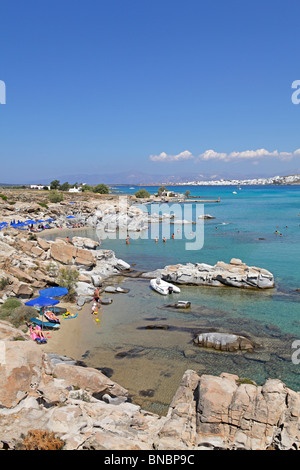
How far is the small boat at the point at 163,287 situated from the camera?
2902 centimetres

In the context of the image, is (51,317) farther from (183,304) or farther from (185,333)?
(183,304)

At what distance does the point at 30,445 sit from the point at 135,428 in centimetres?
308

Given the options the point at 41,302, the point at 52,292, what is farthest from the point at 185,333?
the point at 52,292

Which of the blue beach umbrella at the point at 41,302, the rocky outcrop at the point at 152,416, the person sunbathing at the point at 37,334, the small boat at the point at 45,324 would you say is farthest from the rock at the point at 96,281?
the rocky outcrop at the point at 152,416

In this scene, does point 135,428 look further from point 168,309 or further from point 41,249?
point 41,249

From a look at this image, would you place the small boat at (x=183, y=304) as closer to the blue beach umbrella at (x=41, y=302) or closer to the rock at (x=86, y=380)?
the blue beach umbrella at (x=41, y=302)

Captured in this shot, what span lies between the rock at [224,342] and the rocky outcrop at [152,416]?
288 inches

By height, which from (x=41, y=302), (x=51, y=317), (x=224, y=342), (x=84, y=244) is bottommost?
(x=224, y=342)

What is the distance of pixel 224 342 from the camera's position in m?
18.5

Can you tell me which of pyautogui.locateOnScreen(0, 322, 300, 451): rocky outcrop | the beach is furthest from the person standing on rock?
pyautogui.locateOnScreen(0, 322, 300, 451): rocky outcrop

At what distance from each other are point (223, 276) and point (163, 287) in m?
6.29

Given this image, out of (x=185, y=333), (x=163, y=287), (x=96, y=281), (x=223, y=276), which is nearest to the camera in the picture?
(x=185, y=333)

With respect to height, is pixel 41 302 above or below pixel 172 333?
above

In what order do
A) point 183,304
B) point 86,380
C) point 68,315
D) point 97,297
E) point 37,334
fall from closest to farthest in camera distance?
point 86,380 → point 37,334 → point 68,315 → point 183,304 → point 97,297
